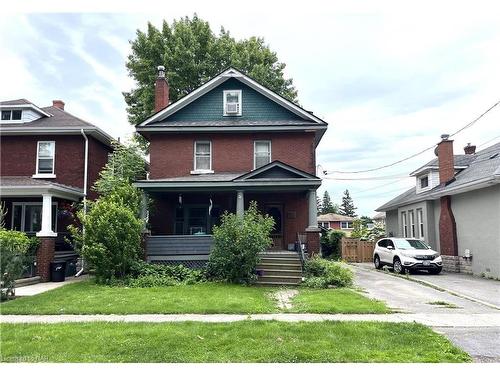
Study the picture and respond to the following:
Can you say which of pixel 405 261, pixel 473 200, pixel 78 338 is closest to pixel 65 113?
pixel 78 338

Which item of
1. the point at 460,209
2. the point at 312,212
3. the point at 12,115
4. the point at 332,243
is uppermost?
the point at 12,115

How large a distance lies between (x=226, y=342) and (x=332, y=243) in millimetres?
24715

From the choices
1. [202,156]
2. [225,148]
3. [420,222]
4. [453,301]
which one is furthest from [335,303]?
[420,222]

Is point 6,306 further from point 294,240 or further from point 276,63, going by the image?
point 276,63

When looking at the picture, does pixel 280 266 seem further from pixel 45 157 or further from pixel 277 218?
Answer: pixel 45 157

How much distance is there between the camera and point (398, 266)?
60.5 ft

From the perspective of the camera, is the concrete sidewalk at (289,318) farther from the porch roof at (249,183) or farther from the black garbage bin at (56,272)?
the porch roof at (249,183)

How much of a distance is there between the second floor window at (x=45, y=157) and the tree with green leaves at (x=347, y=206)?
7255cm

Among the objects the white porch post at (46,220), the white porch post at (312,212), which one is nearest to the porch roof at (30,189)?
the white porch post at (46,220)

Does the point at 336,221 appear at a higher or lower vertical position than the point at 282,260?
higher

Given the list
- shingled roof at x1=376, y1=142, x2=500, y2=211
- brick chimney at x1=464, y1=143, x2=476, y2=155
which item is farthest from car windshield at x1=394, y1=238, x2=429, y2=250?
brick chimney at x1=464, y1=143, x2=476, y2=155

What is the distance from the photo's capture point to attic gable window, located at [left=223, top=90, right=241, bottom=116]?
65.0 ft

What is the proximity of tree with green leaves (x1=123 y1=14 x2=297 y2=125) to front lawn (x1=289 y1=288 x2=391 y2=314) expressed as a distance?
20.4 metres

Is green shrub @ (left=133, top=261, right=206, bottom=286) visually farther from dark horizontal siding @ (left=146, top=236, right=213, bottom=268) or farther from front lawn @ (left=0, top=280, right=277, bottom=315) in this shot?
front lawn @ (left=0, top=280, right=277, bottom=315)
